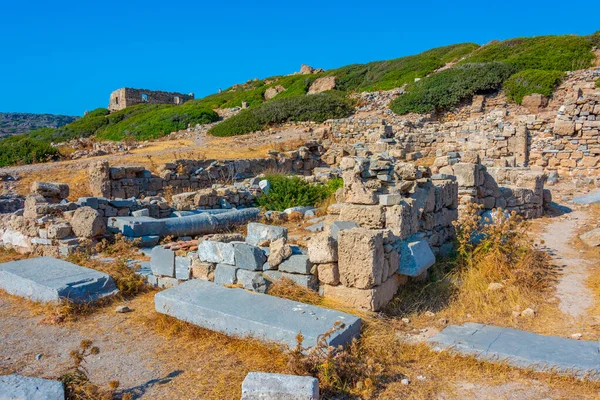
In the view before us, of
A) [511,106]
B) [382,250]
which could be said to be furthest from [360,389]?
[511,106]

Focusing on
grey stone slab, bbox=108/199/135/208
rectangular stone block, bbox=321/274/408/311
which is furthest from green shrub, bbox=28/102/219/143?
rectangular stone block, bbox=321/274/408/311

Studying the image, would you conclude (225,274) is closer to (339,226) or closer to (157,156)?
(339,226)

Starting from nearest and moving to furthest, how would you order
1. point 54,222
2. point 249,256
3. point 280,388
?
point 280,388
point 249,256
point 54,222

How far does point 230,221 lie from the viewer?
365 inches

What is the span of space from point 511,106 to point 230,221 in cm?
1668

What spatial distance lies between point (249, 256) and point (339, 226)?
1.09 metres

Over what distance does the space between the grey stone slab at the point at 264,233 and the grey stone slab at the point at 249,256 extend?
2.04 ft

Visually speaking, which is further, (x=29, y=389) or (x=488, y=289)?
(x=488, y=289)

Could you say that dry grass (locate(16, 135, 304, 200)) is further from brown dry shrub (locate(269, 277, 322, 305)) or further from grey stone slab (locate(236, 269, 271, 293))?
brown dry shrub (locate(269, 277, 322, 305))

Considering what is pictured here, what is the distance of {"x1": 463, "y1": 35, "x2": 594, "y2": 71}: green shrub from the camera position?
77.6 ft

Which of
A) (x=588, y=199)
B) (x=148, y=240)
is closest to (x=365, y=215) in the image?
(x=148, y=240)

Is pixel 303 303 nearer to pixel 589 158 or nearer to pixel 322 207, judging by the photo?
pixel 322 207

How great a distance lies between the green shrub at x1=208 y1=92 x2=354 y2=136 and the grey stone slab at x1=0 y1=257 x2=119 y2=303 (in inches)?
696

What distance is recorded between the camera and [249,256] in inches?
206
